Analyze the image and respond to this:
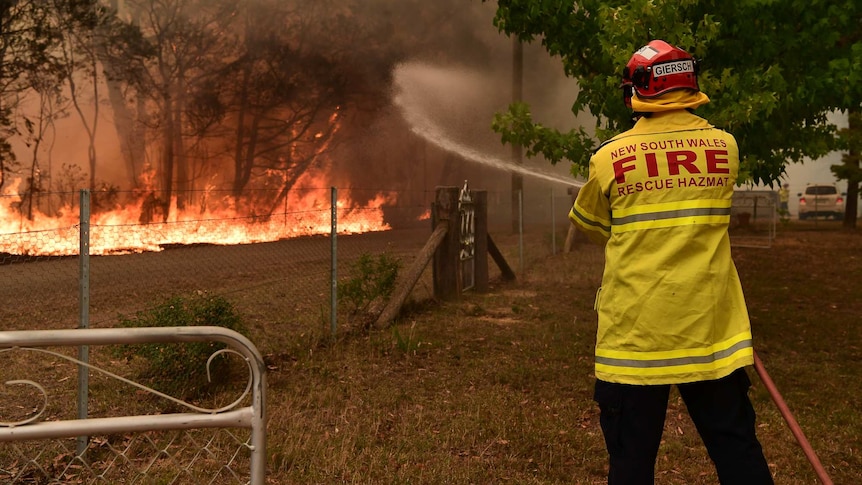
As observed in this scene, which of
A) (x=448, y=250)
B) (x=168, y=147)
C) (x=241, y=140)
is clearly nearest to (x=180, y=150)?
(x=168, y=147)

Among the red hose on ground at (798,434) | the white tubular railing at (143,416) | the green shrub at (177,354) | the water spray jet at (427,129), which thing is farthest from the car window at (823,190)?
the white tubular railing at (143,416)

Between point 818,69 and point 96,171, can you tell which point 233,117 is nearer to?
point 96,171

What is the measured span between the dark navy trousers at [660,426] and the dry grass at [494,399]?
1.56m

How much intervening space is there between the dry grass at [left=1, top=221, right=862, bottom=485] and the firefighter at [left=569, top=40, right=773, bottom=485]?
160cm

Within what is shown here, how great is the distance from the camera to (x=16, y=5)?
46.0 feet

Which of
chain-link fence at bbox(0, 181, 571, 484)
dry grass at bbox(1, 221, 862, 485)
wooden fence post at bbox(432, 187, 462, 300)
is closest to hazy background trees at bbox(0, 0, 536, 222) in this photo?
chain-link fence at bbox(0, 181, 571, 484)

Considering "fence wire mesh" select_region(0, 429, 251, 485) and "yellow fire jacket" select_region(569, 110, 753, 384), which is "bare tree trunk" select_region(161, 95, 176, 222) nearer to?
"fence wire mesh" select_region(0, 429, 251, 485)

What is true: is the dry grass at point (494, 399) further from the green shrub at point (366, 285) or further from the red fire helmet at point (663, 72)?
the red fire helmet at point (663, 72)

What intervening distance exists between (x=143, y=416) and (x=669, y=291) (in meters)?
1.81

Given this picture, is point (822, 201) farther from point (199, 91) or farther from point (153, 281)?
point (153, 281)

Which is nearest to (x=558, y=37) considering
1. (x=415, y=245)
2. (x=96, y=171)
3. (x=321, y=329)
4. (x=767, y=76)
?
(x=767, y=76)

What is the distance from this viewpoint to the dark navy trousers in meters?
2.74

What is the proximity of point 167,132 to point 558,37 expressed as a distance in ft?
38.9

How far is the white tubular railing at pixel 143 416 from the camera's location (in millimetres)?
1956
